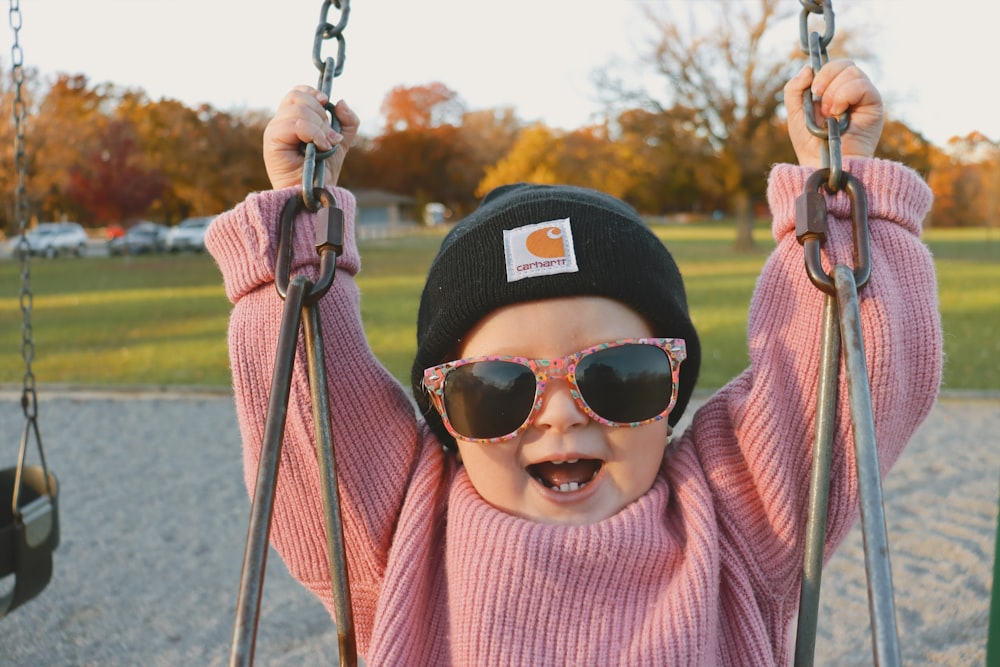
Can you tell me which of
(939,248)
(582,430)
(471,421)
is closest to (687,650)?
(582,430)

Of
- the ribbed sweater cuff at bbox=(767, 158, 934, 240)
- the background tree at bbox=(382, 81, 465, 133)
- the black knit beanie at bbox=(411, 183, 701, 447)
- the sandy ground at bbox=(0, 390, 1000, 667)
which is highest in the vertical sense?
the background tree at bbox=(382, 81, 465, 133)

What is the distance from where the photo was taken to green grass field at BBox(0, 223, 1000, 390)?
7.63 meters

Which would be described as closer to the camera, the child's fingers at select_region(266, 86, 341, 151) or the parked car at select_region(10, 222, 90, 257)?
the child's fingers at select_region(266, 86, 341, 151)

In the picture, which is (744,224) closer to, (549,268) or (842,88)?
(842,88)

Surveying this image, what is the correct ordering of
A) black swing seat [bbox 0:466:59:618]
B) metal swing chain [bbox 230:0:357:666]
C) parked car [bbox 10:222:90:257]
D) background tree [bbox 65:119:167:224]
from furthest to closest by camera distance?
background tree [bbox 65:119:167:224]
parked car [bbox 10:222:90:257]
black swing seat [bbox 0:466:59:618]
metal swing chain [bbox 230:0:357:666]

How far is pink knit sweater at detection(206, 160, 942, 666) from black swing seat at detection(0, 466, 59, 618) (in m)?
1.50

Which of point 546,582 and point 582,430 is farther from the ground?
point 582,430

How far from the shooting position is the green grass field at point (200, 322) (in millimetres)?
7633

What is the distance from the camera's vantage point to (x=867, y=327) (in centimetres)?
128

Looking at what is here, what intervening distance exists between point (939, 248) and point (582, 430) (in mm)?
30319

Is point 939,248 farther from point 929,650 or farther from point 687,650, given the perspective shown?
point 687,650

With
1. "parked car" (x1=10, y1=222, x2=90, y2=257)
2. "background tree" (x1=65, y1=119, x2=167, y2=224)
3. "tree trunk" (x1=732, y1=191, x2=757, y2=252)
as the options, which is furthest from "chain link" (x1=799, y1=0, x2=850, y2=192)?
"background tree" (x1=65, y1=119, x2=167, y2=224)

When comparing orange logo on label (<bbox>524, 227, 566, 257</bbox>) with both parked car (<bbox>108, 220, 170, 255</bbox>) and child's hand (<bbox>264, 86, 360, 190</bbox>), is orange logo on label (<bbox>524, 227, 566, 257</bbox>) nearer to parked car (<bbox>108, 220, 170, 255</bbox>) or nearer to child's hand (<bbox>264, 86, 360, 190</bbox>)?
child's hand (<bbox>264, 86, 360, 190</bbox>)

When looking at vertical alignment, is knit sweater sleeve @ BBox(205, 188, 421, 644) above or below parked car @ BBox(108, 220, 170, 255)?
below
